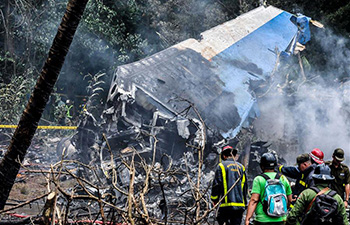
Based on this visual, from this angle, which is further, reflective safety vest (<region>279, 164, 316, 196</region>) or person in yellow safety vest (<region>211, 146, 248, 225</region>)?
reflective safety vest (<region>279, 164, 316, 196</region>)

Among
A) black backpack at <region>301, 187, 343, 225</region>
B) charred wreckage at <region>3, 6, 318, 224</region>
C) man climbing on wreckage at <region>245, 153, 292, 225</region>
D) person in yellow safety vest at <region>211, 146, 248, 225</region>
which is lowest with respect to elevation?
charred wreckage at <region>3, 6, 318, 224</region>

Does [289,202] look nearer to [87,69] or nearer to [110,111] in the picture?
[110,111]

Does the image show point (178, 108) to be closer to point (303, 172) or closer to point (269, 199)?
point (303, 172)

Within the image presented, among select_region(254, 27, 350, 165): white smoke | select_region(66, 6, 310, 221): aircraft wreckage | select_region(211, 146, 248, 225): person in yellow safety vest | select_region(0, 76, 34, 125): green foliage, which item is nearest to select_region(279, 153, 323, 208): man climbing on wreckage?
select_region(211, 146, 248, 225): person in yellow safety vest

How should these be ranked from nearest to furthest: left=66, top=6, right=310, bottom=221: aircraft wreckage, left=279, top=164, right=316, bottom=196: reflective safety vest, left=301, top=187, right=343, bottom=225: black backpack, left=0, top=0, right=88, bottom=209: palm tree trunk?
left=301, top=187, right=343, bottom=225: black backpack
left=0, top=0, right=88, bottom=209: palm tree trunk
left=279, top=164, right=316, bottom=196: reflective safety vest
left=66, top=6, right=310, bottom=221: aircraft wreckage

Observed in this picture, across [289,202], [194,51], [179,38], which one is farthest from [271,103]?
[289,202]

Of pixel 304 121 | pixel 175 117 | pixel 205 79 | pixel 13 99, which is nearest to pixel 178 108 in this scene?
pixel 175 117

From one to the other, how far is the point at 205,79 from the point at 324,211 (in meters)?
6.65

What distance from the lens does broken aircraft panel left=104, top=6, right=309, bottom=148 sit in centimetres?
830

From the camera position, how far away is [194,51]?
10.6 meters

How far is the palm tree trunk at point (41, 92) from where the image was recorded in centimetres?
364

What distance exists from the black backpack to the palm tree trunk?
9.19 feet

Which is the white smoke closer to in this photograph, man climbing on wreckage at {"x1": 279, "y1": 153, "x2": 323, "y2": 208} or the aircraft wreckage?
the aircraft wreckage

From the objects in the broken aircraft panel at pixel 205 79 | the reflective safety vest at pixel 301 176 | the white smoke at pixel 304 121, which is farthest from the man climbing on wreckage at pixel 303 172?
the white smoke at pixel 304 121
